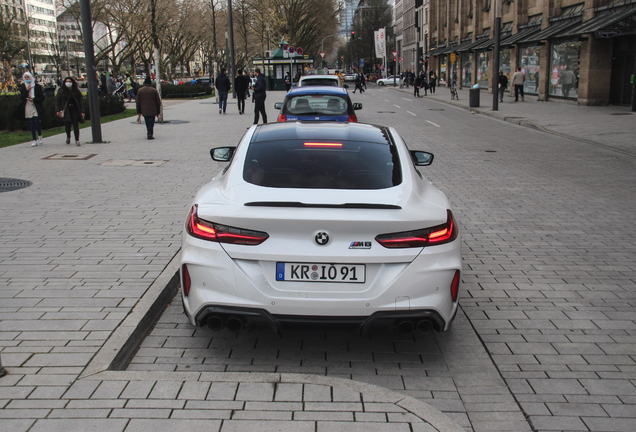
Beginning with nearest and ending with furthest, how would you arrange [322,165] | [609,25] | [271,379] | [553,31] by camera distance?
[271,379] → [322,165] → [609,25] → [553,31]

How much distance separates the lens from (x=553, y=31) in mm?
29656

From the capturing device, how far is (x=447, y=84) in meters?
58.0

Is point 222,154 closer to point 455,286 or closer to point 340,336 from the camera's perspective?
point 340,336

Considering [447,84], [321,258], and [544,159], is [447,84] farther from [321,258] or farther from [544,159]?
[321,258]

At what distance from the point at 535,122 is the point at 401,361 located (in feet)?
61.0

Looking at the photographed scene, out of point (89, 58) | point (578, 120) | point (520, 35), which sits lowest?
point (578, 120)

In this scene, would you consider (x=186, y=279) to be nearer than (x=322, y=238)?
No

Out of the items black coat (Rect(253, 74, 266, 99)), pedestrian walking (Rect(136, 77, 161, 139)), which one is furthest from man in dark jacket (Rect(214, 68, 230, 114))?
pedestrian walking (Rect(136, 77, 161, 139))

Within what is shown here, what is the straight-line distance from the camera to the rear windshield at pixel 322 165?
4.14 m

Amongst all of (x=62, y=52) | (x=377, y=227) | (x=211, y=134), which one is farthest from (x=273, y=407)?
(x=62, y=52)

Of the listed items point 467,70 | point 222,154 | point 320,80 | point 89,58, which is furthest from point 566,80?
point 222,154

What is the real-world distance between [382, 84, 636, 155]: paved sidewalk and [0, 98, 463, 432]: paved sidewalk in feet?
37.8

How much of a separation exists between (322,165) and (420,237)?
3.35 ft

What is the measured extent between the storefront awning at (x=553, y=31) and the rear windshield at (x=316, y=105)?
19.7m
